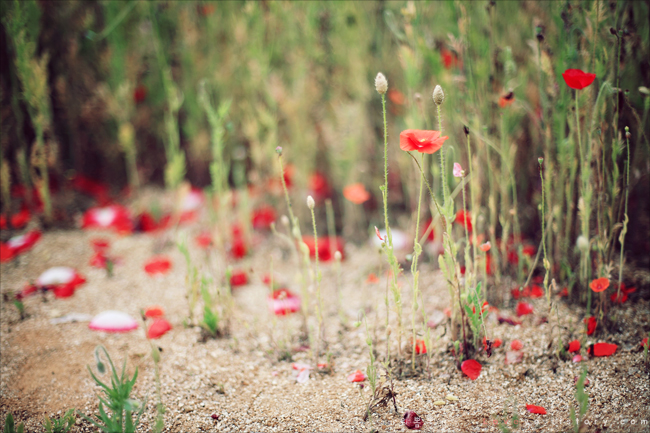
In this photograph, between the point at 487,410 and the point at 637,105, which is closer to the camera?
the point at 487,410

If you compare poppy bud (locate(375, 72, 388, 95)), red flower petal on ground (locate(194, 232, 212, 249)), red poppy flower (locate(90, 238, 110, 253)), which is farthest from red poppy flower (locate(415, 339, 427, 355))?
red poppy flower (locate(90, 238, 110, 253))

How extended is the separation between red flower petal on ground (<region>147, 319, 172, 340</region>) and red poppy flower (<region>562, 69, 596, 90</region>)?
136 cm

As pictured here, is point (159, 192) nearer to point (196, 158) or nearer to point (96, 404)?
point (196, 158)

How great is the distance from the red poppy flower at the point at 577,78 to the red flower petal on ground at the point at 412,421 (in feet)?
2.89

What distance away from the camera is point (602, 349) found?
1.17 m

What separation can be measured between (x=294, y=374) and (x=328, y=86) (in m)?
1.47

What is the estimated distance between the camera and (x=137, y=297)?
1.62m

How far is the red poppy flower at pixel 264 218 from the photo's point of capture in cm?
217

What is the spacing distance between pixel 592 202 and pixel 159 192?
2.11m

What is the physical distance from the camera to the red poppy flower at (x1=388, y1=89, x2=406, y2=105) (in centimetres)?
212

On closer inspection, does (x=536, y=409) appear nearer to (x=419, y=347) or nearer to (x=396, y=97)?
(x=419, y=347)

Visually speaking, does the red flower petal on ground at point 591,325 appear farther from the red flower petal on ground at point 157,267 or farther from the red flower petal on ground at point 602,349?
the red flower petal on ground at point 157,267

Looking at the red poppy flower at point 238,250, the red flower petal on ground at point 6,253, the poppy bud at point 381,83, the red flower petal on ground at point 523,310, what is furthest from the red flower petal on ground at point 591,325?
the red flower petal on ground at point 6,253

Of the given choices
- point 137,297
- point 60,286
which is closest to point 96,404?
point 137,297
